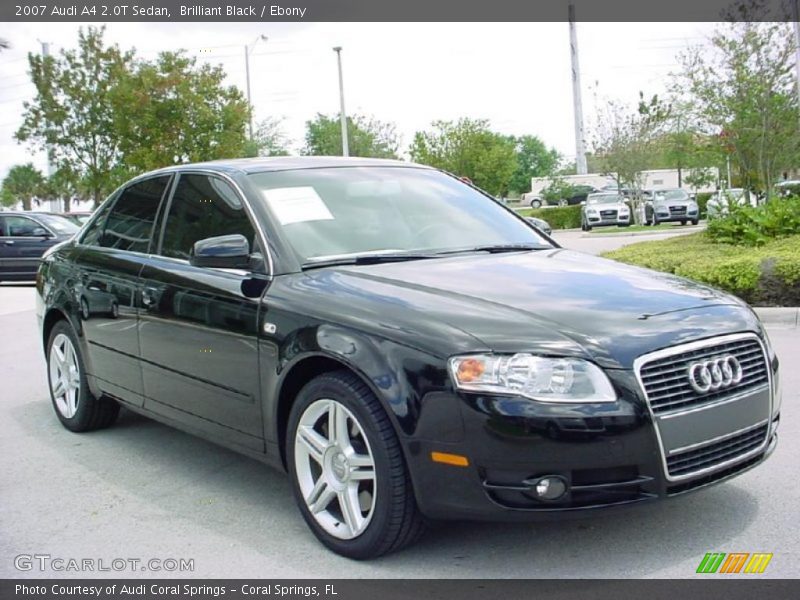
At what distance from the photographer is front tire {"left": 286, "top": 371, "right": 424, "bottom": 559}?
11.6 ft

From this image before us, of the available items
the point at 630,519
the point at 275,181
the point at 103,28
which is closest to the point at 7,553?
the point at 275,181

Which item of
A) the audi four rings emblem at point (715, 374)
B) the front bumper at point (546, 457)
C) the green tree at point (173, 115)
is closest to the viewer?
the front bumper at point (546, 457)

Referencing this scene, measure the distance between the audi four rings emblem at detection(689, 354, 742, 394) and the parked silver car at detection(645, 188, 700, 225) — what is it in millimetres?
33026

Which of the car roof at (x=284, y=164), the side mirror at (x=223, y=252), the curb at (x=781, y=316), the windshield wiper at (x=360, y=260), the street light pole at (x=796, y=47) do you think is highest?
the street light pole at (x=796, y=47)

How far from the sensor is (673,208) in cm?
3553

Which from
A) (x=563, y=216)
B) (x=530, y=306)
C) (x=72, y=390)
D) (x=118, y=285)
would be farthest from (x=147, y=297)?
(x=563, y=216)

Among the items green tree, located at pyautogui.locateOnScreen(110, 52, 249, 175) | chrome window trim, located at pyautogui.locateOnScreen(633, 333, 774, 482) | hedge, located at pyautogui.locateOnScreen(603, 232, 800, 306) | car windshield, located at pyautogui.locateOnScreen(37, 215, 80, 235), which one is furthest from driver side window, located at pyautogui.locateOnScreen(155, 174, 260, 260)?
green tree, located at pyautogui.locateOnScreen(110, 52, 249, 175)

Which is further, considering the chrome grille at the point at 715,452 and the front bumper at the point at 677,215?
the front bumper at the point at 677,215

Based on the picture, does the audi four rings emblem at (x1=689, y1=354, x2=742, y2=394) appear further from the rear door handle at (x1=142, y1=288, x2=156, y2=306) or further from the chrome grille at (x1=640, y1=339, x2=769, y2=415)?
the rear door handle at (x1=142, y1=288, x2=156, y2=306)

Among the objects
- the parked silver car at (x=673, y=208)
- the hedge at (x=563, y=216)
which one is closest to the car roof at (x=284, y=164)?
the parked silver car at (x=673, y=208)

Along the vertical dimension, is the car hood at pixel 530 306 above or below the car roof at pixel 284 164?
below

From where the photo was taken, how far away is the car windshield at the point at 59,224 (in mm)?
19656

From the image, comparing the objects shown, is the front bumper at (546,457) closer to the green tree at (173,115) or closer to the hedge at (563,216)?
the green tree at (173,115)

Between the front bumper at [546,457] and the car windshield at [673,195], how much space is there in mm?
34196
